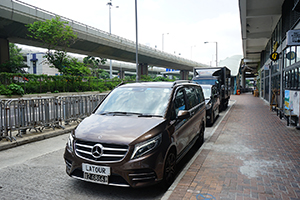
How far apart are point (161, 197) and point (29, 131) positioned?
595cm

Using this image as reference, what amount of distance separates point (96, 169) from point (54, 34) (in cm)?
2640

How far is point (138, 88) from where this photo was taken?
537cm

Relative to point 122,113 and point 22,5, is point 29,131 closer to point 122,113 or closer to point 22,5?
point 122,113

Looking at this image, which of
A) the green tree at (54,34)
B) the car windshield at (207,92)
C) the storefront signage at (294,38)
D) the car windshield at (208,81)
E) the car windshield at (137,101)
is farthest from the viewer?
the green tree at (54,34)

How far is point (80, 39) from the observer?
32344mm

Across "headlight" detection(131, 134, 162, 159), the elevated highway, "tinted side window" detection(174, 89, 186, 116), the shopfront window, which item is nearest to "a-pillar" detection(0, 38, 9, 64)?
the elevated highway

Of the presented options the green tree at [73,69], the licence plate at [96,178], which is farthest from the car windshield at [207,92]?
the green tree at [73,69]

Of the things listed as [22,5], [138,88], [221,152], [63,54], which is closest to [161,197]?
[138,88]

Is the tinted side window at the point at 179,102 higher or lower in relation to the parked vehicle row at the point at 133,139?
higher

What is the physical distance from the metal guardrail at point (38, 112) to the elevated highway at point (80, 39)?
18122 mm

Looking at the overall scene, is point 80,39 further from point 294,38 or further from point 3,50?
point 294,38

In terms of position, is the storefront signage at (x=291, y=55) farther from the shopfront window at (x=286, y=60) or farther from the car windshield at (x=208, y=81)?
the car windshield at (x=208, y=81)

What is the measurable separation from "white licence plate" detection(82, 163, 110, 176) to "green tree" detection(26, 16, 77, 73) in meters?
24.7

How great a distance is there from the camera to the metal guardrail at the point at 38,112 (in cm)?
713
